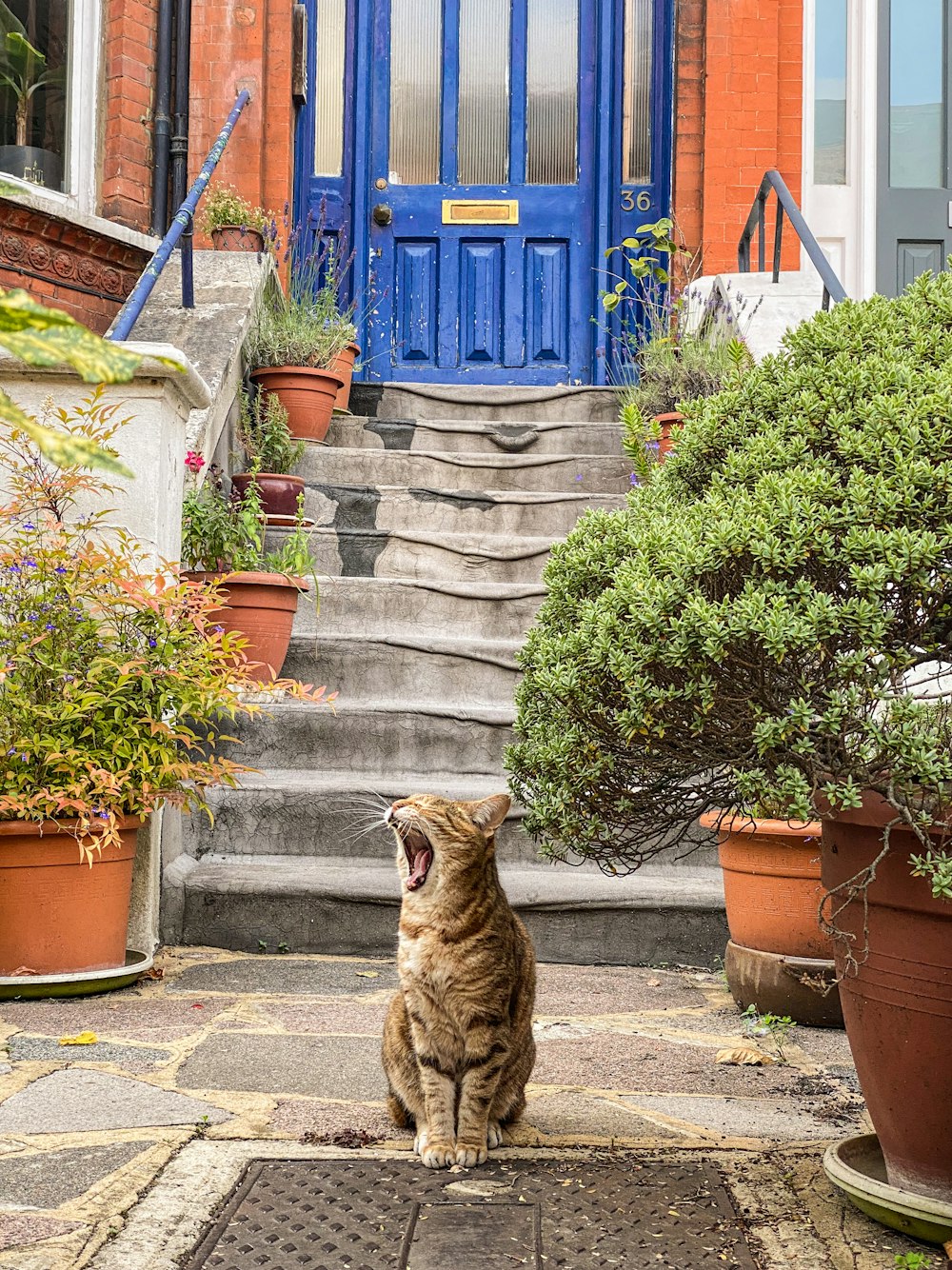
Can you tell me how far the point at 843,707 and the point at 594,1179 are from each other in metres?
0.97

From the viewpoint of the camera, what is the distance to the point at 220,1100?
250 cm

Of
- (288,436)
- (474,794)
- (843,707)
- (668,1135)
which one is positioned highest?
(288,436)

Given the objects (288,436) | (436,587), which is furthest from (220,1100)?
(288,436)

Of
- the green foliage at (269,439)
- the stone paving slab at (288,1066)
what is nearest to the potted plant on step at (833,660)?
the stone paving slab at (288,1066)

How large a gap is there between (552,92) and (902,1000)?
730cm

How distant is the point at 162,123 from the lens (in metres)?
7.26

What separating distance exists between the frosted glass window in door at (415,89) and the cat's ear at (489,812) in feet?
21.0

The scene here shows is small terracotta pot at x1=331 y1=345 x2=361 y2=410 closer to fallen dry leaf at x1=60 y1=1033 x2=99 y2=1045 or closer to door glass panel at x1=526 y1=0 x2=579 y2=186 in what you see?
door glass panel at x1=526 y1=0 x2=579 y2=186

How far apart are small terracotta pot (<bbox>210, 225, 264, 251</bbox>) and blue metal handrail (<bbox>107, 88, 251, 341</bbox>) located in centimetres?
A: 66

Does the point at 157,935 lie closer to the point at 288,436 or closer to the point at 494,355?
the point at 288,436

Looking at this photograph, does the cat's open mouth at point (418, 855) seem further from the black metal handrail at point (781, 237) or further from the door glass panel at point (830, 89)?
the door glass panel at point (830, 89)

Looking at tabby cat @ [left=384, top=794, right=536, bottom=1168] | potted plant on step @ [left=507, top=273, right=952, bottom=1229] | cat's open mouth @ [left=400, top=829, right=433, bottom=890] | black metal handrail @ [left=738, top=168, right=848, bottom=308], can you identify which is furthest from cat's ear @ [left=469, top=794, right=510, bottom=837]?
black metal handrail @ [left=738, top=168, right=848, bottom=308]

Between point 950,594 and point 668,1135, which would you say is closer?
point 950,594

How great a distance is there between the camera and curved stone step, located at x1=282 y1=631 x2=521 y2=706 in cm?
476
